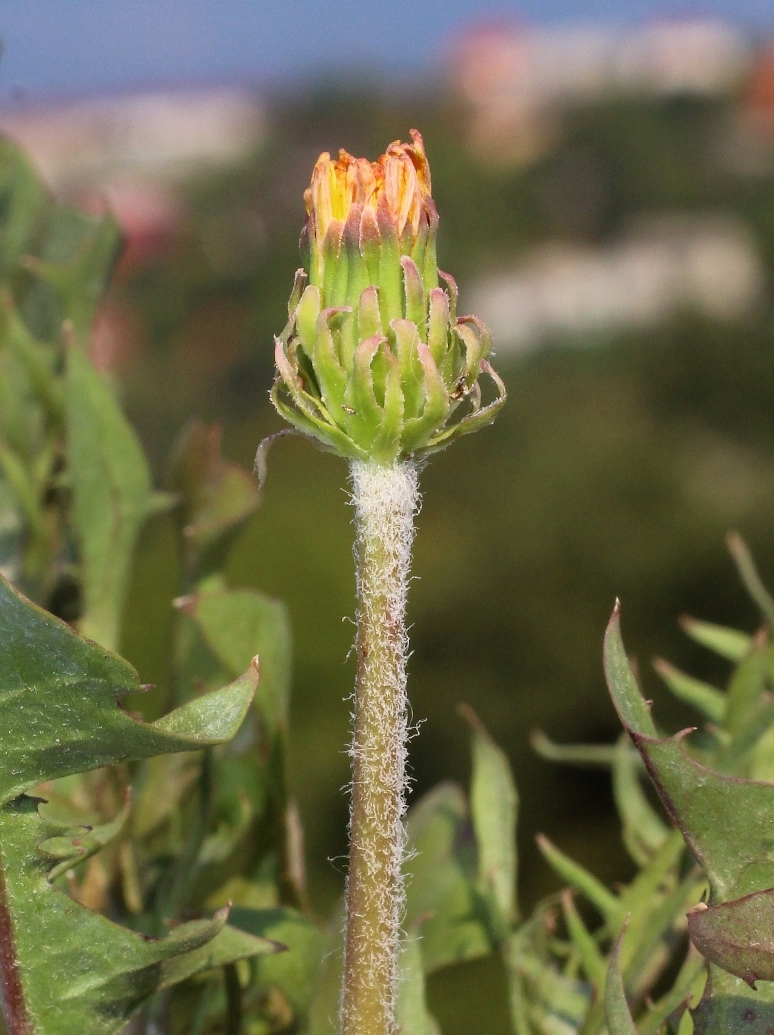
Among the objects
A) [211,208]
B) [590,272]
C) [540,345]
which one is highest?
[211,208]

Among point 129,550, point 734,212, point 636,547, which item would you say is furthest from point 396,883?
point 734,212

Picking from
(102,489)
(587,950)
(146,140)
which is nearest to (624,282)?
(146,140)

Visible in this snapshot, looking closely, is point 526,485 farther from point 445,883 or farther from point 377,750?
point 377,750

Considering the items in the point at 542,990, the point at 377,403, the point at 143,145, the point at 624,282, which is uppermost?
the point at 143,145

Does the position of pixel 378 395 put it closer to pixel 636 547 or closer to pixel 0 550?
pixel 0 550

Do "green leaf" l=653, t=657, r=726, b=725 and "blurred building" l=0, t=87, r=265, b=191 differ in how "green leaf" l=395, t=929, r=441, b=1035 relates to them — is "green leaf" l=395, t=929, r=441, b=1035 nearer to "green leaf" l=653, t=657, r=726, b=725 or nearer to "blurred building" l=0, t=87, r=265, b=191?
"green leaf" l=653, t=657, r=726, b=725

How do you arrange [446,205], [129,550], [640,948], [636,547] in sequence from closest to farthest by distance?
[640,948] < [129,550] < [636,547] < [446,205]
